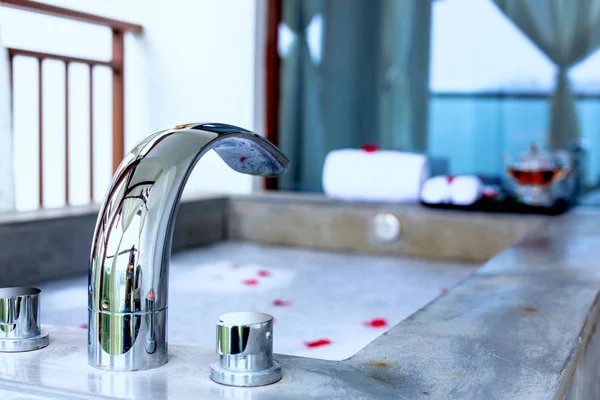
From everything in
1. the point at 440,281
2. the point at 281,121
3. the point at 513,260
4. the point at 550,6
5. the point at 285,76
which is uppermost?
the point at 550,6

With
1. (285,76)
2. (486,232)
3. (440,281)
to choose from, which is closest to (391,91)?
(285,76)

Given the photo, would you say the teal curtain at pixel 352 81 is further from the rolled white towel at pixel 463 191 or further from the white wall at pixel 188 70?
the rolled white towel at pixel 463 191

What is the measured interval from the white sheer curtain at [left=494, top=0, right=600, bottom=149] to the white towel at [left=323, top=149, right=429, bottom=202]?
0.44 m

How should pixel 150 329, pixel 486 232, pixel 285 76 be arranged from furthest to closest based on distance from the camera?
pixel 285 76 < pixel 486 232 < pixel 150 329

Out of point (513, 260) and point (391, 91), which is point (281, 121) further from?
point (513, 260)

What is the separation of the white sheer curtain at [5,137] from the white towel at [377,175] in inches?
36.8

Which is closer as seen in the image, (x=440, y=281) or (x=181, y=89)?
(x=440, y=281)

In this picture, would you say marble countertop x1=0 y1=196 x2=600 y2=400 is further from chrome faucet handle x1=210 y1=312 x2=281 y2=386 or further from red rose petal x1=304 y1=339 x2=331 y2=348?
red rose petal x1=304 y1=339 x2=331 y2=348

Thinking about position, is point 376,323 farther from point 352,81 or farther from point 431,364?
point 352,81

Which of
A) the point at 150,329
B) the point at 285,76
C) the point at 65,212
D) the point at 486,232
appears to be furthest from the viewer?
the point at 285,76

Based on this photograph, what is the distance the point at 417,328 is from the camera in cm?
77

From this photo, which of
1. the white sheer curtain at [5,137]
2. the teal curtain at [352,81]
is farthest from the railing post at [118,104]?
the white sheer curtain at [5,137]

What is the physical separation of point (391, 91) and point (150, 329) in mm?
1953

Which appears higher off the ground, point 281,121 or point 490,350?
point 281,121
